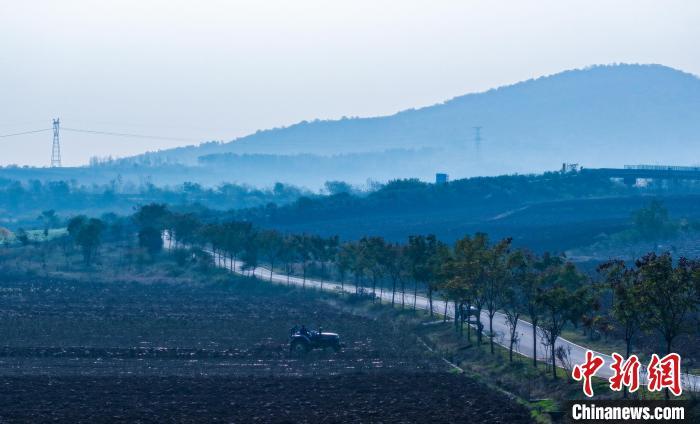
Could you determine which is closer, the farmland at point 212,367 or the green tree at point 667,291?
the green tree at point 667,291

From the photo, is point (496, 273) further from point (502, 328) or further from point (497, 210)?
point (497, 210)

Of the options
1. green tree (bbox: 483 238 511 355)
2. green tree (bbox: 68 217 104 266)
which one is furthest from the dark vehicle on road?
green tree (bbox: 68 217 104 266)

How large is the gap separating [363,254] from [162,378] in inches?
1620

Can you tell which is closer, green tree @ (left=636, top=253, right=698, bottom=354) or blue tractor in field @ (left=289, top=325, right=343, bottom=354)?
green tree @ (left=636, top=253, right=698, bottom=354)

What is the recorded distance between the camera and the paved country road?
4925 centimetres

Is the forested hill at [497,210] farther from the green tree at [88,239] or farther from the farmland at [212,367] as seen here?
the farmland at [212,367]

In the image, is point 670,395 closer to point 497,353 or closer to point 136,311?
point 497,353

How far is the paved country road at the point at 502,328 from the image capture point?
49250mm

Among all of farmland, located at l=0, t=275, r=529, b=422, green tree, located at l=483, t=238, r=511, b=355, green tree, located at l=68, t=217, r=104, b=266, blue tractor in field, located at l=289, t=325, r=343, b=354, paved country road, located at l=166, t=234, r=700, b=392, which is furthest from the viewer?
green tree, located at l=68, t=217, r=104, b=266

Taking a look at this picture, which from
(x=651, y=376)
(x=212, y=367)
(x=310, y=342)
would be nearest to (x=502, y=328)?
(x=310, y=342)

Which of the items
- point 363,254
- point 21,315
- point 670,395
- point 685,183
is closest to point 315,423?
point 670,395

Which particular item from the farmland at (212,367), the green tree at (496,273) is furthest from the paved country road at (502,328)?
the farmland at (212,367)

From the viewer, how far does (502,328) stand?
232 ft

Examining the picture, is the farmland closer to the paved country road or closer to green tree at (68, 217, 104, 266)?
the paved country road
